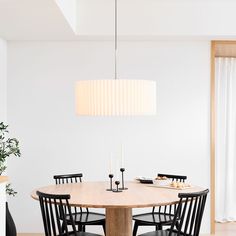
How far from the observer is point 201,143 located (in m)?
5.77

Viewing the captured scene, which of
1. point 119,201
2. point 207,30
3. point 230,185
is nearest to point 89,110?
point 119,201

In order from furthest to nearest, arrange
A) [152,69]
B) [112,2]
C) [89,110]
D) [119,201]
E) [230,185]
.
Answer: [230,185], [152,69], [112,2], [89,110], [119,201]

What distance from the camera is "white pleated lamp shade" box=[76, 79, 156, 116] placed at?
379cm

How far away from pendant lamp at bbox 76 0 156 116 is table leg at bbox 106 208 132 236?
80 centimetres

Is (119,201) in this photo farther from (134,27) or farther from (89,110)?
(134,27)

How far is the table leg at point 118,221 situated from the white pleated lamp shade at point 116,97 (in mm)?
800

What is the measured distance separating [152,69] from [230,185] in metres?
2.03

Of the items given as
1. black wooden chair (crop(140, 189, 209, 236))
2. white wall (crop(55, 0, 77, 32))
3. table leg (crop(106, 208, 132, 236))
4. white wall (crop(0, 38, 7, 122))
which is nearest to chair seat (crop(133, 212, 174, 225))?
black wooden chair (crop(140, 189, 209, 236))

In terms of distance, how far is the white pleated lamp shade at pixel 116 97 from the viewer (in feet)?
12.4

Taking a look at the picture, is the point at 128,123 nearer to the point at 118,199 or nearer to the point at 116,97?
the point at 116,97

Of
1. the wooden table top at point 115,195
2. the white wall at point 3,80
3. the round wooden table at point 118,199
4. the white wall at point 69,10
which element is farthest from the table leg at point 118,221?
the white wall at point 3,80

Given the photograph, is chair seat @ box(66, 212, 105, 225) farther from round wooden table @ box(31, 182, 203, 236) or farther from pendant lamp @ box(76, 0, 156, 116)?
pendant lamp @ box(76, 0, 156, 116)

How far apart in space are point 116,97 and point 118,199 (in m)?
0.81

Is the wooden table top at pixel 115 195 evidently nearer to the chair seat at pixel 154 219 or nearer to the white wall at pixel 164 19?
the chair seat at pixel 154 219
